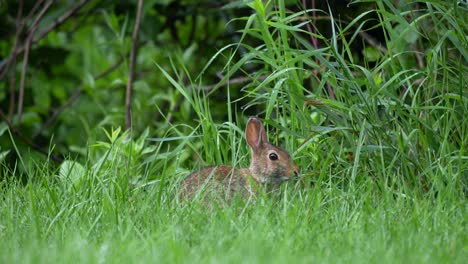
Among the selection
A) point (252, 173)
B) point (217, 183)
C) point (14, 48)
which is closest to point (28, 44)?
point (14, 48)

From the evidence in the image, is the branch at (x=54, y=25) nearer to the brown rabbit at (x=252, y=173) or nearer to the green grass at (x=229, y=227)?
the brown rabbit at (x=252, y=173)

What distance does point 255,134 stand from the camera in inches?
217

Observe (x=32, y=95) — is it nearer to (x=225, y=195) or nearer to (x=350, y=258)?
(x=225, y=195)

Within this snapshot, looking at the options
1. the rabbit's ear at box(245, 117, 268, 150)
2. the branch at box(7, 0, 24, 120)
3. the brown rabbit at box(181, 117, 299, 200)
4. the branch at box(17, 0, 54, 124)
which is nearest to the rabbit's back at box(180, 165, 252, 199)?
the brown rabbit at box(181, 117, 299, 200)

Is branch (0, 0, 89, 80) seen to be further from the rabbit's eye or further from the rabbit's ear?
the rabbit's eye

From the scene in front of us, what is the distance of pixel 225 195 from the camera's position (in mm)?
4715

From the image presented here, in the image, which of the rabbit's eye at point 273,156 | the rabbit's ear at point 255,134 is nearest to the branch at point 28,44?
the rabbit's ear at point 255,134

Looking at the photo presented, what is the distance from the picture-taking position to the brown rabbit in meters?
4.75

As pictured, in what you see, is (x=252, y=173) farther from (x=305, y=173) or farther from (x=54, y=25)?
(x=54, y=25)

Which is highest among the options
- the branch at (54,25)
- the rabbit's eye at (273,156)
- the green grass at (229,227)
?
the branch at (54,25)

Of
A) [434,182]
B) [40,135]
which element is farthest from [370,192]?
[40,135]

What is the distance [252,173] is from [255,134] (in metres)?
0.23

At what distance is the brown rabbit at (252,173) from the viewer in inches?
187

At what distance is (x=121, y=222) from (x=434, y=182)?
54.7 inches
